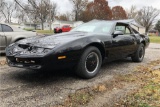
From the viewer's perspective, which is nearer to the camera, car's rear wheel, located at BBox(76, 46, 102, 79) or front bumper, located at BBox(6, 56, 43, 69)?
front bumper, located at BBox(6, 56, 43, 69)

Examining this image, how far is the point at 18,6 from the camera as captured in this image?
18.5 metres

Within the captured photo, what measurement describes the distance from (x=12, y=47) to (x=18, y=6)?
48.9ft

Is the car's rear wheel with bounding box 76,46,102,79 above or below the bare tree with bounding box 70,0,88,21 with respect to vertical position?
below

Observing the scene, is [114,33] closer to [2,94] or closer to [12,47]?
[12,47]

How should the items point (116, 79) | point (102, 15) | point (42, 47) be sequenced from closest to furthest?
1. point (42, 47)
2. point (116, 79)
3. point (102, 15)

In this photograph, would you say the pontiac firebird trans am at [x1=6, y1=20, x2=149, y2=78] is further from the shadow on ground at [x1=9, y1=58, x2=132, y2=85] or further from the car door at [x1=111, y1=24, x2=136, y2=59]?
the shadow on ground at [x1=9, y1=58, x2=132, y2=85]

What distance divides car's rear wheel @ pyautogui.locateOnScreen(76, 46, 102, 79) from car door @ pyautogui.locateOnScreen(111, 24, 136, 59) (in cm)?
68

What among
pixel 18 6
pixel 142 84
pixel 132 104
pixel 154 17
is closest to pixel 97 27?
pixel 142 84

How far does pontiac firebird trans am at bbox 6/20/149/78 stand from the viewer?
3.91m

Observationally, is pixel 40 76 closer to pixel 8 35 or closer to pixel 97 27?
pixel 97 27

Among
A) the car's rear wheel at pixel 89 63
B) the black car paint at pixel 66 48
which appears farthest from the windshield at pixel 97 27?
the car's rear wheel at pixel 89 63

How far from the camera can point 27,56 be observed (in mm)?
3914

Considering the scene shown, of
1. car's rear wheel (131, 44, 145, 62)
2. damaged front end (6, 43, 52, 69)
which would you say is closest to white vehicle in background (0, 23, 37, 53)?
damaged front end (6, 43, 52, 69)

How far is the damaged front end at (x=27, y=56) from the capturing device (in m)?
3.86
